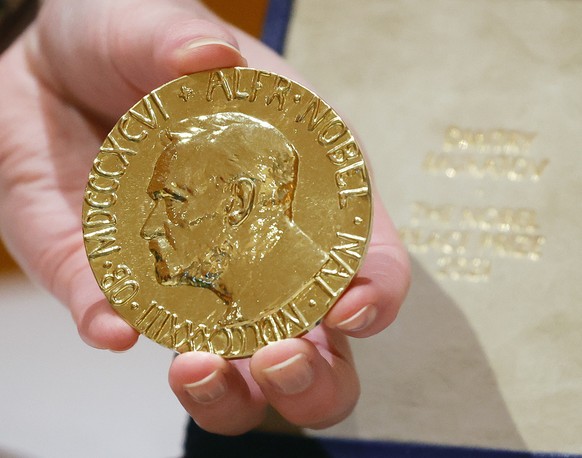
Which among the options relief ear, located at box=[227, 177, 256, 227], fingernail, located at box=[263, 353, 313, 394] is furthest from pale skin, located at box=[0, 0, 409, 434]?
relief ear, located at box=[227, 177, 256, 227]

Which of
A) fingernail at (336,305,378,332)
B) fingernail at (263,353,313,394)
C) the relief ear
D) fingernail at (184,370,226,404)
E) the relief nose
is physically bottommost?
fingernail at (184,370,226,404)

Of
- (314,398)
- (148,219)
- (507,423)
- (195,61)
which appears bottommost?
(507,423)

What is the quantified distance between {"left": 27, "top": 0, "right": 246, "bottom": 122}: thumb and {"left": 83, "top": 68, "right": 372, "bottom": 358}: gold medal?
3cm

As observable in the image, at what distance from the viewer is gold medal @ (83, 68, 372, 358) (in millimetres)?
618

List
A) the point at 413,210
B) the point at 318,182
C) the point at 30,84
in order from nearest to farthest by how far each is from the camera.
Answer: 1. the point at 318,182
2. the point at 413,210
3. the point at 30,84

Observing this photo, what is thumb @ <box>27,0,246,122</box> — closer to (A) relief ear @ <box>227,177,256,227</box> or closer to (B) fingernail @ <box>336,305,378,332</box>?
(A) relief ear @ <box>227,177,256,227</box>

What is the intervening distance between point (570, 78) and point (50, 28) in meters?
0.74

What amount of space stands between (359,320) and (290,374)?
0.25 ft

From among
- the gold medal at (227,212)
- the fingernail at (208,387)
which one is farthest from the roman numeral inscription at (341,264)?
the fingernail at (208,387)

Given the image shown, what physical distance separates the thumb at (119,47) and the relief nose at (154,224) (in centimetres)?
14

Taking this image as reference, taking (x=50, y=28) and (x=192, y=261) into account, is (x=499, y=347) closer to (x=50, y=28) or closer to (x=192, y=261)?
(x=192, y=261)

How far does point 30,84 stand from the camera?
1.02 m

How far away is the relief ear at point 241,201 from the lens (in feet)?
2.09

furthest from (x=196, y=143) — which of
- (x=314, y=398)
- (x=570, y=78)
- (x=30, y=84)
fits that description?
(x=570, y=78)
